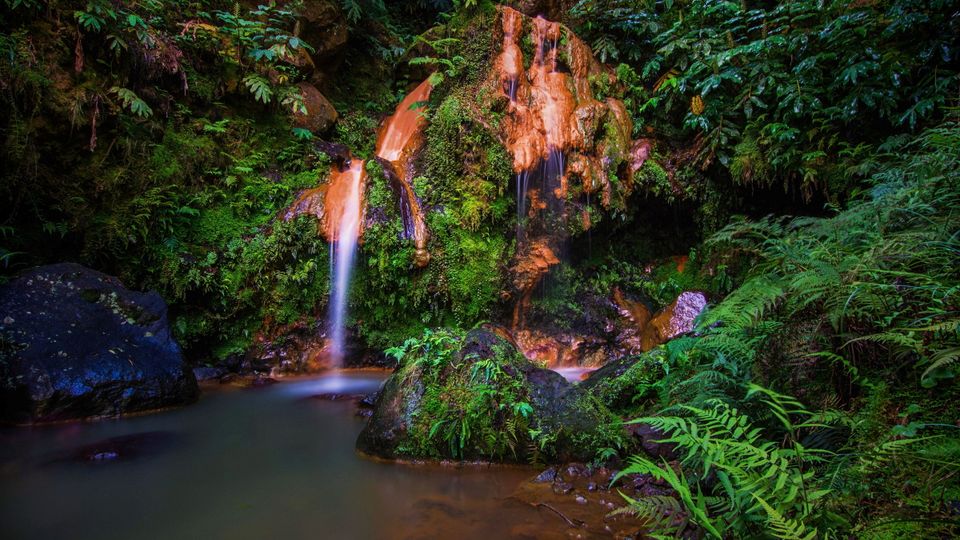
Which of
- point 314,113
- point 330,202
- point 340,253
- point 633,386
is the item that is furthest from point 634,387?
point 314,113

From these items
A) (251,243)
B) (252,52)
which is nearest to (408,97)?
(252,52)

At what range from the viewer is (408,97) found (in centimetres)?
932

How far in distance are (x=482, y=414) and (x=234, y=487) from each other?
1804mm

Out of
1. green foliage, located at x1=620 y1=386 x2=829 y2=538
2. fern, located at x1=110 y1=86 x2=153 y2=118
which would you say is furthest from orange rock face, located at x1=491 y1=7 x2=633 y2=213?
green foliage, located at x1=620 y1=386 x2=829 y2=538

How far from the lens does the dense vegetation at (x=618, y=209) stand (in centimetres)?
220

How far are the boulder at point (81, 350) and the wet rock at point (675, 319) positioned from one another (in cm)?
624

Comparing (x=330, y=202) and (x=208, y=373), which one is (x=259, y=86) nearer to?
(x=330, y=202)

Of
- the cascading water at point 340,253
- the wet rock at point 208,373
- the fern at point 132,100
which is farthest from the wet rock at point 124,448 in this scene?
the fern at point 132,100

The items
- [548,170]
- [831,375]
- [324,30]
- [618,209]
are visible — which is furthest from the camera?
[324,30]

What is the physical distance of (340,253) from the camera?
6594 mm

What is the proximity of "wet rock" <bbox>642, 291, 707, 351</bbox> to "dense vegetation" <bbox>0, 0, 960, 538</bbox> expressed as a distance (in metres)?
0.79

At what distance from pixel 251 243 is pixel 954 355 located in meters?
7.20

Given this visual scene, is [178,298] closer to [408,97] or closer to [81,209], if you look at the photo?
[81,209]

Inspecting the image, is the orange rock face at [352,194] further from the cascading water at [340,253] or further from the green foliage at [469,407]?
the green foliage at [469,407]
